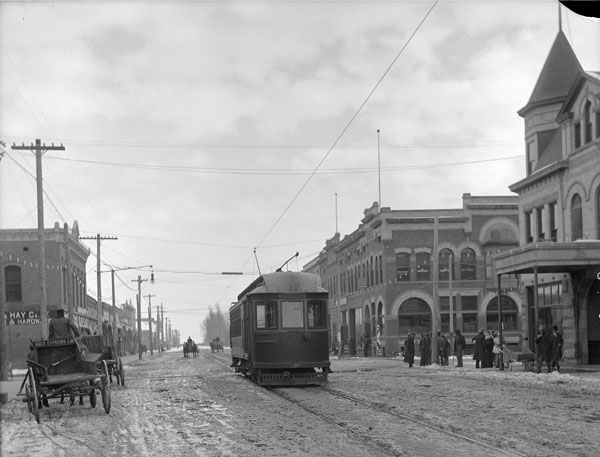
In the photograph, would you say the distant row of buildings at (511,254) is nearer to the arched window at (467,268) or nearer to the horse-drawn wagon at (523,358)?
the arched window at (467,268)

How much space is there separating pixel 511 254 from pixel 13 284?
3258 cm

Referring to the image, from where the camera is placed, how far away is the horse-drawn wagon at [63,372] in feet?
50.4

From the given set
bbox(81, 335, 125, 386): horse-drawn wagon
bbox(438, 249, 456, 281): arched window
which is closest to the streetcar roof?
bbox(81, 335, 125, 386): horse-drawn wagon

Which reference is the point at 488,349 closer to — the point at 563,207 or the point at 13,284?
the point at 563,207

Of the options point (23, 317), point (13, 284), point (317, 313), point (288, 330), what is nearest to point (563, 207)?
point (317, 313)

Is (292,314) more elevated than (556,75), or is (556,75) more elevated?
(556,75)

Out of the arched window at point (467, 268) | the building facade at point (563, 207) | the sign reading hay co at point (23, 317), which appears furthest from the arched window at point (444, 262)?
the sign reading hay co at point (23, 317)

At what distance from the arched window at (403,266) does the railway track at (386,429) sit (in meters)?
36.3

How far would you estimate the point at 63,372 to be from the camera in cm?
1623

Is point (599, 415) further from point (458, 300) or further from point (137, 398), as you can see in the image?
point (458, 300)

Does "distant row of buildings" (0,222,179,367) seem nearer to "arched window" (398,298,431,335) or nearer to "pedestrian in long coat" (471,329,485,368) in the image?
"arched window" (398,298,431,335)

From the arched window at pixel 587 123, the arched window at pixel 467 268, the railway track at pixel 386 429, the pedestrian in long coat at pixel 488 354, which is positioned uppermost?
the arched window at pixel 587 123

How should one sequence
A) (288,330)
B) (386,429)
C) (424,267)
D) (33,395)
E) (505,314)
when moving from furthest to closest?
(505,314) < (424,267) < (288,330) < (33,395) < (386,429)

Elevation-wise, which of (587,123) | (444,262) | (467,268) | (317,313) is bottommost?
(317,313)
